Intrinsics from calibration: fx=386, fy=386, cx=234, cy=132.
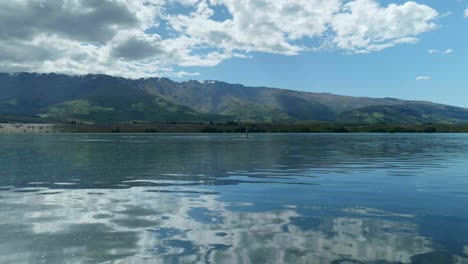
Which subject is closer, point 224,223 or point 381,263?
point 381,263

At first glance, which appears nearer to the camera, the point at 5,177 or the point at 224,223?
the point at 224,223

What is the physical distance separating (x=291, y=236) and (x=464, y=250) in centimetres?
715

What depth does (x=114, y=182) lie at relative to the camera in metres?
37.6

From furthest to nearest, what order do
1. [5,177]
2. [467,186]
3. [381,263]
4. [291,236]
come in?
[5,177] < [467,186] < [291,236] < [381,263]

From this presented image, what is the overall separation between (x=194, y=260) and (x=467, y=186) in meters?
29.3

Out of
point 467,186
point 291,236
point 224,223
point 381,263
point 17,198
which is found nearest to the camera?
point 381,263

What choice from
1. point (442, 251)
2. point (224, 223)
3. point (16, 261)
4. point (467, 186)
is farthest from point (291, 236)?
point (467, 186)

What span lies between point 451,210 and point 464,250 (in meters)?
8.70

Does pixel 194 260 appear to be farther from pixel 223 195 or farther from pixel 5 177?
pixel 5 177

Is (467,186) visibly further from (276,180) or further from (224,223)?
(224,223)

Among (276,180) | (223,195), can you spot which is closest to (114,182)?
(223,195)

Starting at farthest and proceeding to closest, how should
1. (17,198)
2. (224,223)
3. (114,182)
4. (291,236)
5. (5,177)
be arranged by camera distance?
1. (5,177)
2. (114,182)
3. (17,198)
4. (224,223)
5. (291,236)

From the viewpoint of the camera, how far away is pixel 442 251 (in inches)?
626

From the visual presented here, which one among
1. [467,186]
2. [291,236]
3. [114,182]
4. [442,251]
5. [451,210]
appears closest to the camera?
[442,251]
